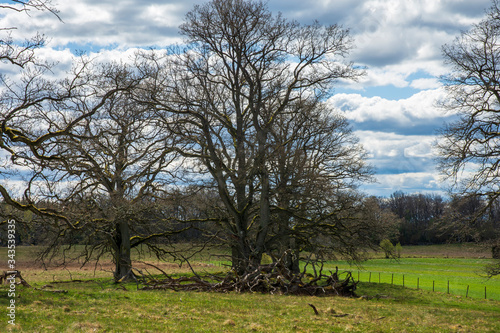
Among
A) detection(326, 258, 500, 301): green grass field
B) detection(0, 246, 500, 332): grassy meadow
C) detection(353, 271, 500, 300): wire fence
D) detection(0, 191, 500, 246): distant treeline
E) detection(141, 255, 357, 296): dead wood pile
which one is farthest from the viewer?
detection(326, 258, 500, 301): green grass field

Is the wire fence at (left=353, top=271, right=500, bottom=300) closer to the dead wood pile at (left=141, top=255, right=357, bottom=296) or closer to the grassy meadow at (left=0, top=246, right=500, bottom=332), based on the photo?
the dead wood pile at (left=141, top=255, right=357, bottom=296)

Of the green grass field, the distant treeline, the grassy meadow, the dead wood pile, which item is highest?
the distant treeline

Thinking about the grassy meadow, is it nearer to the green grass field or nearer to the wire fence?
the green grass field

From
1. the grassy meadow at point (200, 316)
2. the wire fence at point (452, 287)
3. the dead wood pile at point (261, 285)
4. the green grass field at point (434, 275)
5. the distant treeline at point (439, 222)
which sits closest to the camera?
the grassy meadow at point (200, 316)

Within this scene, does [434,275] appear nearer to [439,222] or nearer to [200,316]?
[439,222]

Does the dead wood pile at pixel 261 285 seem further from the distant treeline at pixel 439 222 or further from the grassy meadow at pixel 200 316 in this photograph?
the distant treeline at pixel 439 222

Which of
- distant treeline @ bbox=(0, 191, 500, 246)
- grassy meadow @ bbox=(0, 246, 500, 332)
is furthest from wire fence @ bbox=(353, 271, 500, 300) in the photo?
grassy meadow @ bbox=(0, 246, 500, 332)

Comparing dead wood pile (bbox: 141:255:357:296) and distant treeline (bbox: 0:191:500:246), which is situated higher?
distant treeline (bbox: 0:191:500:246)

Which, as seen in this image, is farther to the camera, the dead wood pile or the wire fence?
the wire fence

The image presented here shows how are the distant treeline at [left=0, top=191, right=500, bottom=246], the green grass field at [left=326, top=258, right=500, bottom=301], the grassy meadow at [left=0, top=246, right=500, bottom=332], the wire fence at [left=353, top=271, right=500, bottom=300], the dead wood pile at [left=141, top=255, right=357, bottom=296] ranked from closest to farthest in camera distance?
the grassy meadow at [left=0, top=246, right=500, bottom=332] < the dead wood pile at [left=141, top=255, right=357, bottom=296] < the distant treeline at [left=0, top=191, right=500, bottom=246] < the wire fence at [left=353, top=271, right=500, bottom=300] < the green grass field at [left=326, top=258, right=500, bottom=301]

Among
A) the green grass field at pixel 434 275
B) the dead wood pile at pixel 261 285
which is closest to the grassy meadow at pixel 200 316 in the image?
the dead wood pile at pixel 261 285

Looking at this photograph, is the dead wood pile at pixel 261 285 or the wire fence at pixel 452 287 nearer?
the dead wood pile at pixel 261 285

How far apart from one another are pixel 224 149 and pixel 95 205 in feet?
23.8

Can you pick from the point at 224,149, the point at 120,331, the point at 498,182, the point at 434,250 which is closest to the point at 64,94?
the point at 120,331
